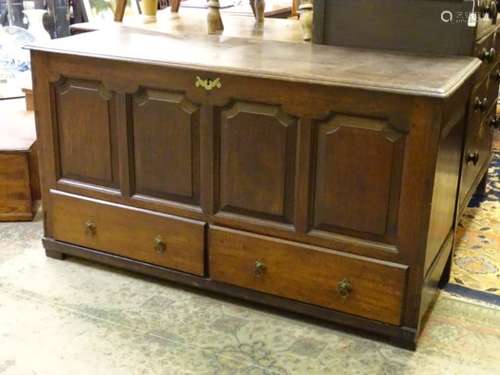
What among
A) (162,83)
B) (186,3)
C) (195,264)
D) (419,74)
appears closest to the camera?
(419,74)

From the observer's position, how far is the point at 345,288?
2.09 meters

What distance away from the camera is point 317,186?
206 centimetres

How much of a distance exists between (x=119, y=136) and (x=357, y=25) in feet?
2.91

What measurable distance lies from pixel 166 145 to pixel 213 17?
674 mm

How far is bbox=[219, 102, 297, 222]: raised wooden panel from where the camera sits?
206cm

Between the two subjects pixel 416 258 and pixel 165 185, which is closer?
pixel 416 258

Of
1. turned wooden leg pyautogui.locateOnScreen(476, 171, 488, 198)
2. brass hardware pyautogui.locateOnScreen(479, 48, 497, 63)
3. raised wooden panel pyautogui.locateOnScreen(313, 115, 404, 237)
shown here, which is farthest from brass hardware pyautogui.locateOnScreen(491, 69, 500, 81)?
raised wooden panel pyautogui.locateOnScreen(313, 115, 404, 237)

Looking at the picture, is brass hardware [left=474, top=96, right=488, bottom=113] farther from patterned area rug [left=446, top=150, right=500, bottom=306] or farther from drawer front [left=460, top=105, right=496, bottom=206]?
patterned area rug [left=446, top=150, right=500, bottom=306]

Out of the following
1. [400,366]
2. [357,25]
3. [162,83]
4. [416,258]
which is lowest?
[400,366]

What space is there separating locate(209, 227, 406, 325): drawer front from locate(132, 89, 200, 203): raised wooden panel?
20 cm

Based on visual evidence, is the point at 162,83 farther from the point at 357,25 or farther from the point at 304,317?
the point at 304,317

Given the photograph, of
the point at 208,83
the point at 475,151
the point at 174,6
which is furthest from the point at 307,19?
the point at 174,6

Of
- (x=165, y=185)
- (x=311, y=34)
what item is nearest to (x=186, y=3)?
(x=311, y=34)

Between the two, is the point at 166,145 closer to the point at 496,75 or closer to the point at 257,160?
the point at 257,160
